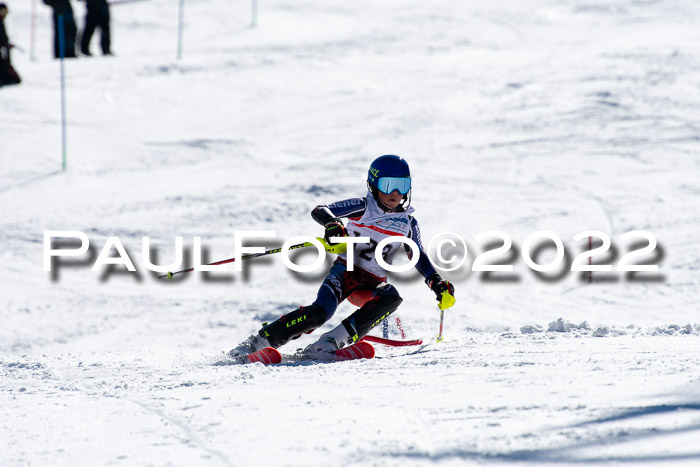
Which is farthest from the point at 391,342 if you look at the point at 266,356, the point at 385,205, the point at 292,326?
the point at 266,356

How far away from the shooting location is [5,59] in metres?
12.5

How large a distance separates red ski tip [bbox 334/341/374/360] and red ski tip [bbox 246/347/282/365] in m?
0.37

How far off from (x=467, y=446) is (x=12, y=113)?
10.8 meters

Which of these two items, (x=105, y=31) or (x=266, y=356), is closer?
(x=266, y=356)

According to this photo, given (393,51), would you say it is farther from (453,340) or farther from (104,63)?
(453,340)

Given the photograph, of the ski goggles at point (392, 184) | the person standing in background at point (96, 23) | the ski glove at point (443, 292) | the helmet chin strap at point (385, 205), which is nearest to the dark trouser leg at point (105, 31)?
the person standing in background at point (96, 23)

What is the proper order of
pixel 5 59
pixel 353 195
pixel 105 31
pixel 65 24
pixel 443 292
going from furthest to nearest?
pixel 105 31, pixel 65 24, pixel 5 59, pixel 353 195, pixel 443 292

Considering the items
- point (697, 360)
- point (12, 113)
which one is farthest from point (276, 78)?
A: point (697, 360)

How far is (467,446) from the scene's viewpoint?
272cm

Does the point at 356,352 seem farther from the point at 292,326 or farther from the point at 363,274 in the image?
the point at 363,274

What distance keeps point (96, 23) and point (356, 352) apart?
39.7ft

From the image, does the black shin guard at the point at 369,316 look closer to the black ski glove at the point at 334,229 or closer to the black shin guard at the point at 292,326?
the black shin guard at the point at 292,326

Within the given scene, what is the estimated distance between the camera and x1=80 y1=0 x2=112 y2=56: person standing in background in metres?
14.5

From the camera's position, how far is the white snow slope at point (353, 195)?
3.02 m
